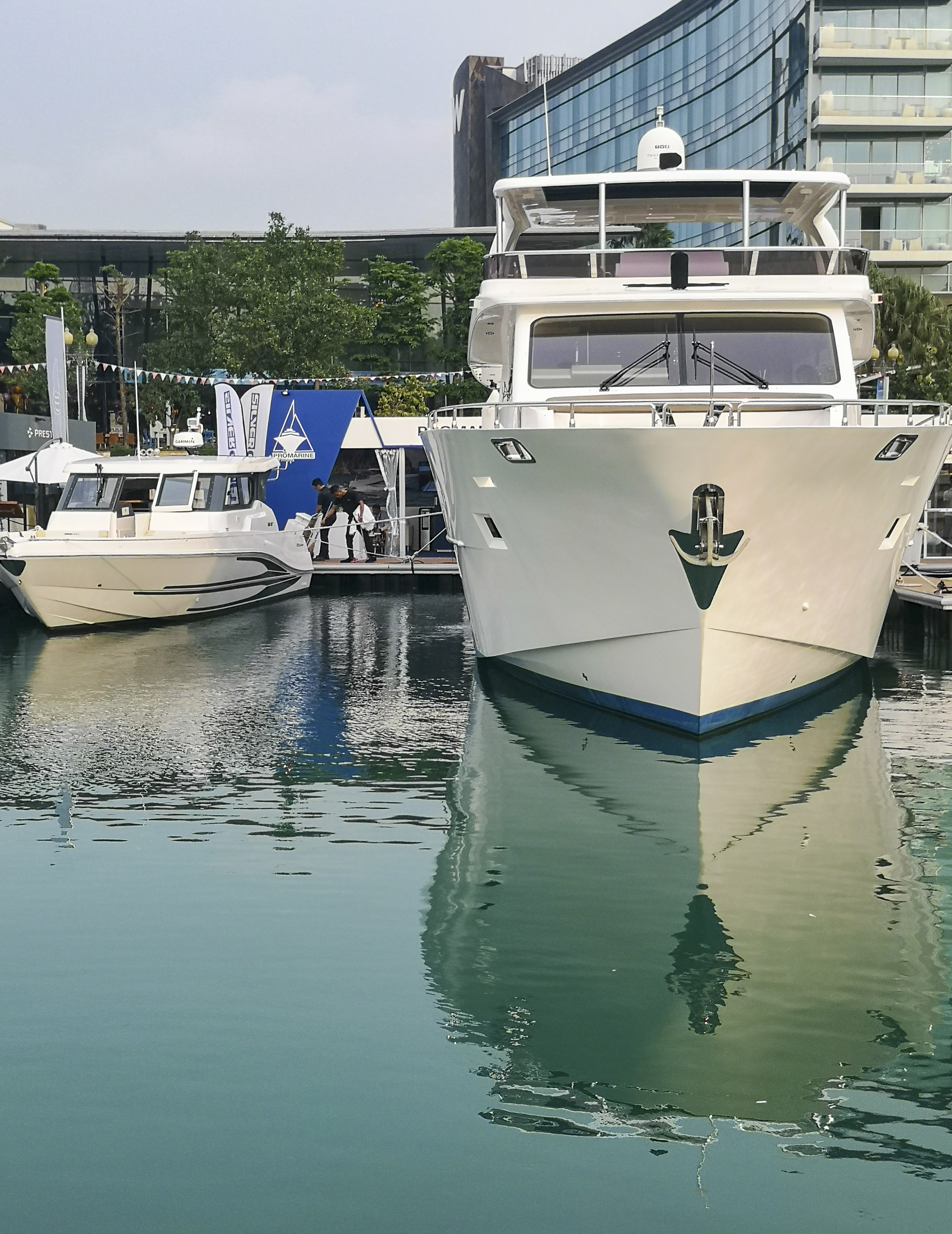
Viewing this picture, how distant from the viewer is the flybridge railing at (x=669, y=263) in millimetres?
13711

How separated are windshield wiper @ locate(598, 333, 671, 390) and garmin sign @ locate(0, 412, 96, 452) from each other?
2555 centimetres

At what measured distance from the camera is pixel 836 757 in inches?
472

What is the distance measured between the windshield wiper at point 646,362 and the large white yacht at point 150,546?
9.66 meters

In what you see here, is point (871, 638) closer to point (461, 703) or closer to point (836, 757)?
point (836, 757)

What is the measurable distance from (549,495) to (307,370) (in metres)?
32.8

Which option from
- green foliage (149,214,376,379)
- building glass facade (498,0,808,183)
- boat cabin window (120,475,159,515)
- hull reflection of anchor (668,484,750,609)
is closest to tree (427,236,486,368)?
green foliage (149,214,376,379)

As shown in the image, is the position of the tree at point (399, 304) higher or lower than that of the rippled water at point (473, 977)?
higher

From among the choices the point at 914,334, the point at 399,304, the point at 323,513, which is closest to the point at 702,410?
the point at 323,513

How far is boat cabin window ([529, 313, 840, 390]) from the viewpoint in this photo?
1331 cm

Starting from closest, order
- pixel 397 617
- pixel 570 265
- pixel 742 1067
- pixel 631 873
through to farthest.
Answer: pixel 742 1067
pixel 631 873
pixel 570 265
pixel 397 617

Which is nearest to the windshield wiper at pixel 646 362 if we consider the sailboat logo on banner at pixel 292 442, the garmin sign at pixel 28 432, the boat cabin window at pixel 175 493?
the boat cabin window at pixel 175 493

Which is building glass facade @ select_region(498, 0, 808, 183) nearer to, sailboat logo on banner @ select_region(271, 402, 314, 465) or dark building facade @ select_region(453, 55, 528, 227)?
dark building facade @ select_region(453, 55, 528, 227)

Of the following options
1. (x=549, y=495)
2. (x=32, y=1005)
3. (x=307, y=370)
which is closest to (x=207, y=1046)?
(x=32, y=1005)

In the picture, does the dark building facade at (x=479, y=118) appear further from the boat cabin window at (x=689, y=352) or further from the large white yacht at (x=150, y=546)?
the boat cabin window at (x=689, y=352)
